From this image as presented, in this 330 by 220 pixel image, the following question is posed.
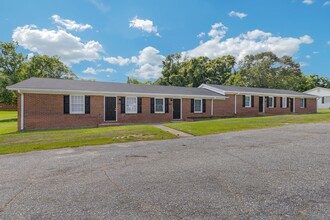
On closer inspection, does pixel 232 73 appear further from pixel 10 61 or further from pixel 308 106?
pixel 10 61

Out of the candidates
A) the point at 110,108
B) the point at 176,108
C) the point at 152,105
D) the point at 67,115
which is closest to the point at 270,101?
the point at 176,108

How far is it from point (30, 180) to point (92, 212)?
2.22 meters

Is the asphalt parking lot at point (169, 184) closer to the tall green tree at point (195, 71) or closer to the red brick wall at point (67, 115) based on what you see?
the red brick wall at point (67, 115)

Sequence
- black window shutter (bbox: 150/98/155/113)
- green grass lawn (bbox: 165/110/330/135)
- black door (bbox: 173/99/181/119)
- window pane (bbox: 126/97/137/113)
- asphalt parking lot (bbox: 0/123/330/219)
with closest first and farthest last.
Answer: asphalt parking lot (bbox: 0/123/330/219)
green grass lawn (bbox: 165/110/330/135)
window pane (bbox: 126/97/137/113)
black window shutter (bbox: 150/98/155/113)
black door (bbox: 173/99/181/119)

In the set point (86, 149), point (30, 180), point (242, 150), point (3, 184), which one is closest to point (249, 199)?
point (242, 150)

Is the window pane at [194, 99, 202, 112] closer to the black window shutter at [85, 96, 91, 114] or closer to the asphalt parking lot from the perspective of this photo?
the black window shutter at [85, 96, 91, 114]

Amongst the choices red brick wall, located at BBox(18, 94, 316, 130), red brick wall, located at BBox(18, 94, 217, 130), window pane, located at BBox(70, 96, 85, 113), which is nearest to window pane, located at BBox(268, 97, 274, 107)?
red brick wall, located at BBox(18, 94, 316, 130)

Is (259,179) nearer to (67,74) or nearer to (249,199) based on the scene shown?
(249,199)

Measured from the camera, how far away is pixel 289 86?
45875 millimetres

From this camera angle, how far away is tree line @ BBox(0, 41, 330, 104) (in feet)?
99.8

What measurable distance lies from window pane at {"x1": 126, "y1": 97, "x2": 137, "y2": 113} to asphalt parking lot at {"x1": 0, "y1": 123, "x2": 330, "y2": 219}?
10.2m

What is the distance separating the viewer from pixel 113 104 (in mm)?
16547

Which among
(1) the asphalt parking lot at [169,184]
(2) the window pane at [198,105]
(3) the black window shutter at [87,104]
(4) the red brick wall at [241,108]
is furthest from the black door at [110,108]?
(4) the red brick wall at [241,108]

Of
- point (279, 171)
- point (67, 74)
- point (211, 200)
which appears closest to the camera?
point (211, 200)
